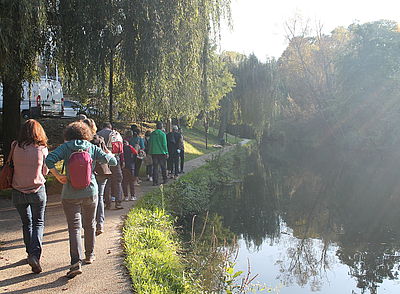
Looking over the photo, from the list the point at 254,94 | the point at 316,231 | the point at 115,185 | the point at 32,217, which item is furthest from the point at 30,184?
the point at 254,94

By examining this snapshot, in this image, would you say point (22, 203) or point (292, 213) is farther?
point (292, 213)

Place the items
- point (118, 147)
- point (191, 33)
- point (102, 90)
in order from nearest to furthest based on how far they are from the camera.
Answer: point (118, 147), point (191, 33), point (102, 90)

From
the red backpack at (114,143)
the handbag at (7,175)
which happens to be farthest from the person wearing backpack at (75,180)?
the red backpack at (114,143)

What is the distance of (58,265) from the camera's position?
4988mm

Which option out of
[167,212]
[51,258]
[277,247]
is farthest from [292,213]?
[51,258]

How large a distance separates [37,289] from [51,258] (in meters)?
1.06

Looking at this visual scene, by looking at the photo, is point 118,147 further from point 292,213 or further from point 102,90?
point 292,213

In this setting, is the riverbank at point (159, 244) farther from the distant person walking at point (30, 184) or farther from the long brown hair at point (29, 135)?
the long brown hair at point (29, 135)

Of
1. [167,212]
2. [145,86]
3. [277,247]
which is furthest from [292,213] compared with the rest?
[145,86]

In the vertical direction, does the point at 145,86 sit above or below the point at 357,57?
below

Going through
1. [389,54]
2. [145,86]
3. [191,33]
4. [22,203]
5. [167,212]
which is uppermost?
[389,54]

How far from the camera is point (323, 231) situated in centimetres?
980

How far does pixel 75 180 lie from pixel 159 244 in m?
2.30

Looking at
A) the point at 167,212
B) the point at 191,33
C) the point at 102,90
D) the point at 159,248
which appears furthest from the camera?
the point at 102,90
